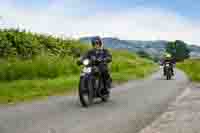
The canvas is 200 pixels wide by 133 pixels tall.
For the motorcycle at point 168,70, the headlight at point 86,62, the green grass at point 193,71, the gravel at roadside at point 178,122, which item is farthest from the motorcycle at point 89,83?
the motorcycle at point 168,70

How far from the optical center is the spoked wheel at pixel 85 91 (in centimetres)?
1121

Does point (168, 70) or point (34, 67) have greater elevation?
point (34, 67)

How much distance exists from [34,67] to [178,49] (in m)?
A: 149

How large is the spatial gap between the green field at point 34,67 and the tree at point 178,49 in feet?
445

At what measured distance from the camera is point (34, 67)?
22062 mm

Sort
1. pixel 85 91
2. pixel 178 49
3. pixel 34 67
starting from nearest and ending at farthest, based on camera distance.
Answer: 1. pixel 85 91
2. pixel 34 67
3. pixel 178 49

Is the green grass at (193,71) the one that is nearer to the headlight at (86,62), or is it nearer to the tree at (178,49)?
the headlight at (86,62)

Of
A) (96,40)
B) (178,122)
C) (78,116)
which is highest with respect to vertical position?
(96,40)

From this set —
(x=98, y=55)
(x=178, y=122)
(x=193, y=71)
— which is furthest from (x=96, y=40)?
(x=193, y=71)

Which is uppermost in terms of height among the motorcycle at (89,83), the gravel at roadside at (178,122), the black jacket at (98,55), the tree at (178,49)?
the black jacket at (98,55)

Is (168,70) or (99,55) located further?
(168,70)

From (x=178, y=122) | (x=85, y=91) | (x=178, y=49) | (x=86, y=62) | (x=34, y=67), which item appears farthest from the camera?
(x=178, y=49)

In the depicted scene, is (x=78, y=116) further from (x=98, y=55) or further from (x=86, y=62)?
(x=98, y=55)

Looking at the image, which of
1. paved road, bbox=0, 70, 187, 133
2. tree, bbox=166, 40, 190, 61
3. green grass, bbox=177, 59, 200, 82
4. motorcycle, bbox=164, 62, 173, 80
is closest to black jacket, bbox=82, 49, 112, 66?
paved road, bbox=0, 70, 187, 133
